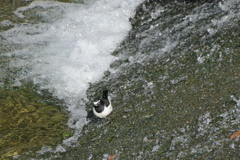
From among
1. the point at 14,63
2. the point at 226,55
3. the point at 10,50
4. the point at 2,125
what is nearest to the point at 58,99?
the point at 2,125

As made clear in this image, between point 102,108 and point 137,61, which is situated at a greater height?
point 102,108

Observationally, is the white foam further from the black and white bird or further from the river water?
the black and white bird

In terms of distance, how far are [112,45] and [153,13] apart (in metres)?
1.31

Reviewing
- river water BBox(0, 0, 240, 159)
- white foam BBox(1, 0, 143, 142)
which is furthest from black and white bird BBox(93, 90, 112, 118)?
white foam BBox(1, 0, 143, 142)

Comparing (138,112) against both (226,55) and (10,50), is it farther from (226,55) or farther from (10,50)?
(10,50)

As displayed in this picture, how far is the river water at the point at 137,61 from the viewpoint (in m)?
4.51

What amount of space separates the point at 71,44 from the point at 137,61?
84.2 inches

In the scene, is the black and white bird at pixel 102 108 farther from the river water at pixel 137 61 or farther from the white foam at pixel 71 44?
the white foam at pixel 71 44

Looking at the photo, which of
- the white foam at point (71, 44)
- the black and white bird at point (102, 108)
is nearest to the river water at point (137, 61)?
the white foam at point (71, 44)

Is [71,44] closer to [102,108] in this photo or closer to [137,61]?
[137,61]

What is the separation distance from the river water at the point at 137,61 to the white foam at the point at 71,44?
0.02 m

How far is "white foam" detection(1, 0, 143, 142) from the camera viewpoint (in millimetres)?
6758

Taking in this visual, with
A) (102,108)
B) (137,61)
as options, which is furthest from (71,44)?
(102,108)

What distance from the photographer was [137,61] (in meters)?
6.56
